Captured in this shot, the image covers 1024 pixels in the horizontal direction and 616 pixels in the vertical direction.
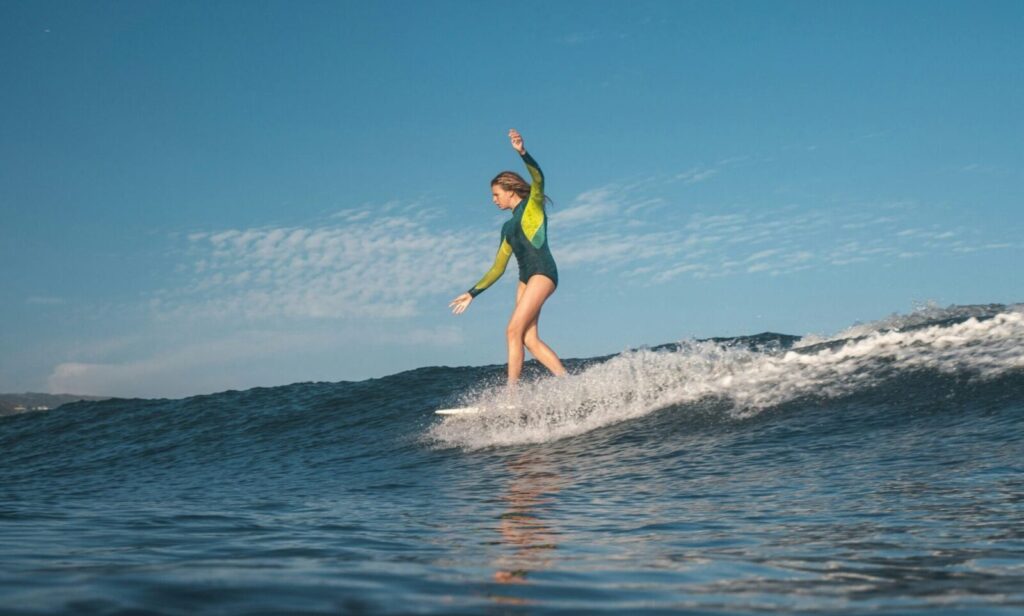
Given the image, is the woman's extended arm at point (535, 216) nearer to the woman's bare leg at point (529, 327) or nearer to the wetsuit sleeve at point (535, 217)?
the wetsuit sleeve at point (535, 217)

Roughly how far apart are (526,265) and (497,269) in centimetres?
47

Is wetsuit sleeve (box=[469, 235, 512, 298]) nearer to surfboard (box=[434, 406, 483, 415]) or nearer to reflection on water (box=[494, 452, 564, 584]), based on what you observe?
surfboard (box=[434, 406, 483, 415])

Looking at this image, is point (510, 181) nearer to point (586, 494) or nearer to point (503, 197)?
point (503, 197)

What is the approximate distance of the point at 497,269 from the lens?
30.2 feet

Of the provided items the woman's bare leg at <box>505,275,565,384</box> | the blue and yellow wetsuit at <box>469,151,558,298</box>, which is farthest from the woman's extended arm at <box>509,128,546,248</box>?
the woman's bare leg at <box>505,275,565,384</box>

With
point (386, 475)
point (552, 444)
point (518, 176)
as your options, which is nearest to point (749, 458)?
point (552, 444)

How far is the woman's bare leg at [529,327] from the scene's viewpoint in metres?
8.69

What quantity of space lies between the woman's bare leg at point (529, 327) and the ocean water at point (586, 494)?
0.94ft

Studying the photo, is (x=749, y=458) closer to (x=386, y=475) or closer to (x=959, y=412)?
(x=959, y=412)

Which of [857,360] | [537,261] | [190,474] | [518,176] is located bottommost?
[190,474]

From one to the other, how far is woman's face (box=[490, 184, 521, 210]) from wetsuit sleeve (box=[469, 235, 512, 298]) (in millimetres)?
369

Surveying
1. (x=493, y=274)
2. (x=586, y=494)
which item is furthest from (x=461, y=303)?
(x=586, y=494)

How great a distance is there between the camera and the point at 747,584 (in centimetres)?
224

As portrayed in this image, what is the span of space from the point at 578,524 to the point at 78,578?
209cm
